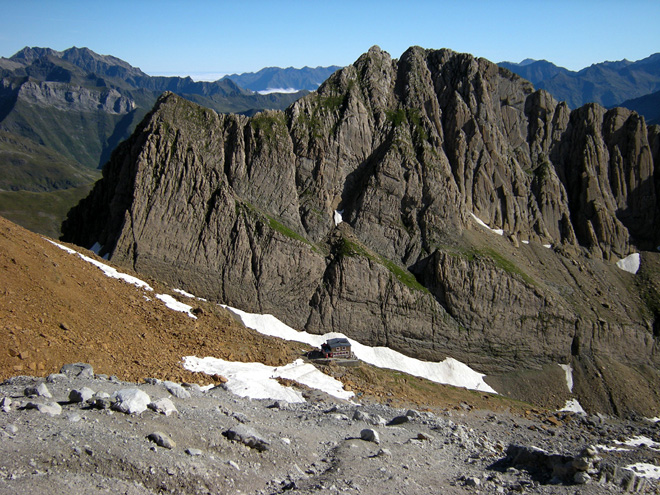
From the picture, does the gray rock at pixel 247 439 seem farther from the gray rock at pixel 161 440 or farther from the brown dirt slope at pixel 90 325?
the brown dirt slope at pixel 90 325

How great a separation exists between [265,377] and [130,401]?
55.5ft

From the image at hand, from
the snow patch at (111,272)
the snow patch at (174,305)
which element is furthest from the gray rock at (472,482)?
the snow patch at (111,272)

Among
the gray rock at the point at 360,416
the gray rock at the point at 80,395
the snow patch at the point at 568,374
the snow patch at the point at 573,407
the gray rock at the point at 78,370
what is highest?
the gray rock at the point at 80,395

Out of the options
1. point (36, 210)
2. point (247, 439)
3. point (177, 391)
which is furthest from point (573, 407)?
point (36, 210)

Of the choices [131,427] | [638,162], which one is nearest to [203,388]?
[131,427]

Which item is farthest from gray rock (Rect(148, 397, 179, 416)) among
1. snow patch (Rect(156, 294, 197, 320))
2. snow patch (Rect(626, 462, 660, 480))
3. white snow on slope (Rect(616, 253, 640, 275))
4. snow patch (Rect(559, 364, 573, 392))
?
white snow on slope (Rect(616, 253, 640, 275))

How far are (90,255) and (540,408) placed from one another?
51181 millimetres

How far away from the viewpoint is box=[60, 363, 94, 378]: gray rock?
1041 inches

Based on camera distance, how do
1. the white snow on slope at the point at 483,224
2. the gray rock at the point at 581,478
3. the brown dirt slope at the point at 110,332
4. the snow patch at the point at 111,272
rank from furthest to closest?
the white snow on slope at the point at 483,224 → the snow patch at the point at 111,272 → the brown dirt slope at the point at 110,332 → the gray rock at the point at 581,478

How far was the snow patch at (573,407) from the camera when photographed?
58819mm

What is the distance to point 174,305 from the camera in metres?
46.5

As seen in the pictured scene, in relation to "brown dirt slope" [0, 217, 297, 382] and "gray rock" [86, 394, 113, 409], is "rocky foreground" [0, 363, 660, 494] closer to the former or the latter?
"gray rock" [86, 394, 113, 409]

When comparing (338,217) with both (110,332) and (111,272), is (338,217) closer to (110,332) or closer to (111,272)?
(111,272)

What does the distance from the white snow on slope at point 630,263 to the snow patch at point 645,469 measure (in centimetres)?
5005
